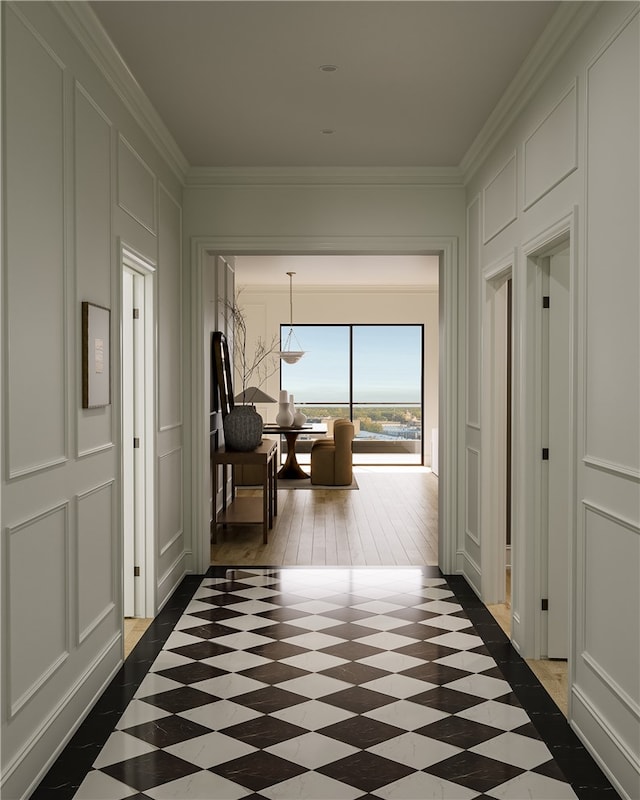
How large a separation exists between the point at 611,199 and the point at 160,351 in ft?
9.45

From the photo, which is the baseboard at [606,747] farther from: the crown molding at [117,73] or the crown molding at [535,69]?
the crown molding at [117,73]

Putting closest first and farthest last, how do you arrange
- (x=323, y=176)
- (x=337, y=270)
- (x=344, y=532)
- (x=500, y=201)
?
(x=500, y=201), (x=323, y=176), (x=344, y=532), (x=337, y=270)

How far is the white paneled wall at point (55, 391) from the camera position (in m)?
2.38

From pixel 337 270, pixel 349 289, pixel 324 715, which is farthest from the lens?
pixel 349 289

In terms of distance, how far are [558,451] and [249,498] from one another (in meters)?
5.65

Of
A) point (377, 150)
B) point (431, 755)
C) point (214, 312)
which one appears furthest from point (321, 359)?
point (431, 755)

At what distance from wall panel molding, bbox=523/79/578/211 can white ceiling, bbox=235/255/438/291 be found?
5852mm

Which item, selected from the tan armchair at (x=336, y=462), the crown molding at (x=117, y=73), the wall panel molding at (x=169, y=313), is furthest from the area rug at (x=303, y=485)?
the crown molding at (x=117, y=73)

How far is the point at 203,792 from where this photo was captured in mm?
2506

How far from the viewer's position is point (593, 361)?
2.77 meters

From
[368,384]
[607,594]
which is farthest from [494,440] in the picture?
[368,384]

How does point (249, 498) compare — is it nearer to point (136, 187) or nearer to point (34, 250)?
point (136, 187)

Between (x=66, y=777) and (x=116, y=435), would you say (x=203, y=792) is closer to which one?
(x=66, y=777)

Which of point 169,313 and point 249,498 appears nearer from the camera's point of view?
point 169,313
